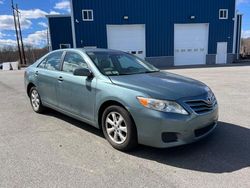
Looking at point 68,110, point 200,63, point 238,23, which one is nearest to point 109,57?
point 68,110

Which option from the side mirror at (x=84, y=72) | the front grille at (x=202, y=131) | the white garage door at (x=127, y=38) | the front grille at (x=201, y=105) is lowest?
the front grille at (x=202, y=131)

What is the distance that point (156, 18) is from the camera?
25.9 m

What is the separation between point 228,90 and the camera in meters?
9.02

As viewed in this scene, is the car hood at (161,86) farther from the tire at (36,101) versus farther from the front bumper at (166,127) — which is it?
the tire at (36,101)

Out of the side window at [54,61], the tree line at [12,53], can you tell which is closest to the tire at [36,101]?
the side window at [54,61]

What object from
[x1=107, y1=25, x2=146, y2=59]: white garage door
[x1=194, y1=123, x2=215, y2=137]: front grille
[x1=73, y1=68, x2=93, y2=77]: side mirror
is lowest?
[x1=194, y1=123, x2=215, y2=137]: front grille

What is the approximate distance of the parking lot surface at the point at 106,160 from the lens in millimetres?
3029

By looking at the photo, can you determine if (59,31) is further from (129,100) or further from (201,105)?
(201,105)

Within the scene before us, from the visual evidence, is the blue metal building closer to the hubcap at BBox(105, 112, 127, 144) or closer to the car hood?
the car hood

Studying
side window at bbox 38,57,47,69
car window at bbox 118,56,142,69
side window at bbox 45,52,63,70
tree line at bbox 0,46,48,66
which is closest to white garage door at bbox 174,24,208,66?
side window at bbox 38,57,47,69

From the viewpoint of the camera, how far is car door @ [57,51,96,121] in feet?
13.9

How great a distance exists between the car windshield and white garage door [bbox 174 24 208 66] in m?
22.7

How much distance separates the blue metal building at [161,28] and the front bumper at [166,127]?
72.4ft

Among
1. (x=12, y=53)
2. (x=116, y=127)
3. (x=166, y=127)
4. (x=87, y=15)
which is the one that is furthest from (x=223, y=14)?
(x=12, y=53)
